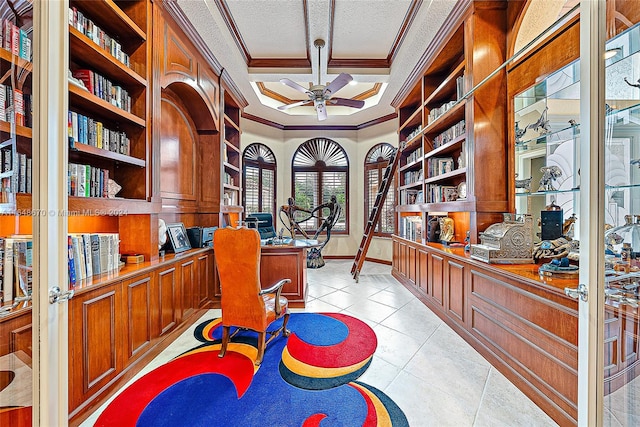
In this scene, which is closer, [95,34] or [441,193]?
[95,34]

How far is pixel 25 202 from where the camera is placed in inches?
44.4

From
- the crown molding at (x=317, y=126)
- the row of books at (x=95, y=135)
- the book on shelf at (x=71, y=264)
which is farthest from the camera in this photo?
the crown molding at (x=317, y=126)

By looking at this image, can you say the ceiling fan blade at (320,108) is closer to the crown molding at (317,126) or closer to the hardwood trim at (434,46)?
the hardwood trim at (434,46)

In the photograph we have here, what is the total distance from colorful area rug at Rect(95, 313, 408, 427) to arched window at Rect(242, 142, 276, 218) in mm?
4191

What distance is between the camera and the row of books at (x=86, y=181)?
1.79 metres

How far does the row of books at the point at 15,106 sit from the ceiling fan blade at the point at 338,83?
3.13 meters

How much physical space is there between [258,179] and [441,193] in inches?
177

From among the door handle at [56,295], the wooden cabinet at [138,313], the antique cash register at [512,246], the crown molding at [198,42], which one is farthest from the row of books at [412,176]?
the door handle at [56,295]

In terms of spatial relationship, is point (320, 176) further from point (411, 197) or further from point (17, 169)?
point (17, 169)

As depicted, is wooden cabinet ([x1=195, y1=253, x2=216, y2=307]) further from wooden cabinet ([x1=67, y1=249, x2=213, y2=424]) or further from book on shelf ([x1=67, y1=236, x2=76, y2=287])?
book on shelf ([x1=67, y1=236, x2=76, y2=287])

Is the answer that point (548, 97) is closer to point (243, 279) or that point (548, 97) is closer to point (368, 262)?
point (243, 279)

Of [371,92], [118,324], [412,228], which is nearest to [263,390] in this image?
[118,324]

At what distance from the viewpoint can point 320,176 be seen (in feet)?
23.1

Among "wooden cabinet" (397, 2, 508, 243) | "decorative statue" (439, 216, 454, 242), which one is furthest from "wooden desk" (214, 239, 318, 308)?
"wooden cabinet" (397, 2, 508, 243)
